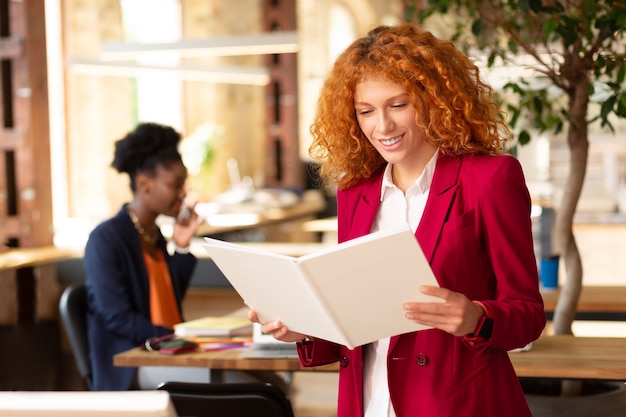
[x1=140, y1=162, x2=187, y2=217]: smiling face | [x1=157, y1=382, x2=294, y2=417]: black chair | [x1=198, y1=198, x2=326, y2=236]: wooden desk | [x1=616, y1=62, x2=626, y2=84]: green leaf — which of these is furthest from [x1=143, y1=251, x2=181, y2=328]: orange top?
[x1=198, y1=198, x2=326, y2=236]: wooden desk

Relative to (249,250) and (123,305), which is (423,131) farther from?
(123,305)

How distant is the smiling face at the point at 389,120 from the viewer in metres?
1.91

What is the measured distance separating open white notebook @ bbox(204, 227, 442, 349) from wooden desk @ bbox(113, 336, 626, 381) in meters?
0.81

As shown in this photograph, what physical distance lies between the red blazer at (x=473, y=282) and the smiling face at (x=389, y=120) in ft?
0.28

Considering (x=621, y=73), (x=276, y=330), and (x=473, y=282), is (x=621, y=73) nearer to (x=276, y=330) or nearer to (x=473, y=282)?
(x=473, y=282)

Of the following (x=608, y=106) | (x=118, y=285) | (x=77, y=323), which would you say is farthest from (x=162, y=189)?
(x=608, y=106)

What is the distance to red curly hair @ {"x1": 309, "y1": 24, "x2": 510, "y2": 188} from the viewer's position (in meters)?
1.90

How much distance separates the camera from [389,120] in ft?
6.28

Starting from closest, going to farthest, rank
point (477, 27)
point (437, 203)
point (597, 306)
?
1. point (437, 203)
2. point (477, 27)
3. point (597, 306)

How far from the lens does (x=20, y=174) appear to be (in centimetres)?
550

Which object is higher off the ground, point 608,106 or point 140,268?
point 608,106

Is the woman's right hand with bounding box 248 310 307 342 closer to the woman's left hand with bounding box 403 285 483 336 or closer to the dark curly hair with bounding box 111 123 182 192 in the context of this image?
the woman's left hand with bounding box 403 285 483 336

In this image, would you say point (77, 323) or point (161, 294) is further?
point (161, 294)

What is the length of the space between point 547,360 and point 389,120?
1.01 m
